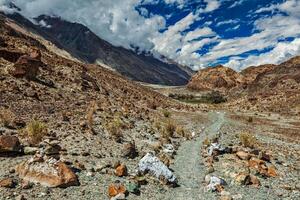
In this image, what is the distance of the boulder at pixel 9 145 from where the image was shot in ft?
58.6

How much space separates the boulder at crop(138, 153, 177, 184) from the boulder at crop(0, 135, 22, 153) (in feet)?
18.8

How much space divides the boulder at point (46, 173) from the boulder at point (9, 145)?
6.95ft

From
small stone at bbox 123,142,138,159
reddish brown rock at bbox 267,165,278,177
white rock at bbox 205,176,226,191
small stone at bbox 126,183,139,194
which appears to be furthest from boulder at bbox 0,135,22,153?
reddish brown rock at bbox 267,165,278,177

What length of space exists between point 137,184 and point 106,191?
1609mm

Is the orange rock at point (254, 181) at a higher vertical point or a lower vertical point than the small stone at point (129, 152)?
lower

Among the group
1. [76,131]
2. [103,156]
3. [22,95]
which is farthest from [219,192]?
[22,95]

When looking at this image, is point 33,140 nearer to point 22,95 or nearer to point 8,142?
point 8,142

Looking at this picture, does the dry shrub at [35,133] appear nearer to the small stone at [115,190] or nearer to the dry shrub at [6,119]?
Answer: the dry shrub at [6,119]

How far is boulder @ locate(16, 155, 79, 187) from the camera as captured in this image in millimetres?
15438

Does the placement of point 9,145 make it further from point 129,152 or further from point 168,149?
point 168,149

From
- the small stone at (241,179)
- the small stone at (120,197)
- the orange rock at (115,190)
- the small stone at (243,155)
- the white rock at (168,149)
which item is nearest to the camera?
the small stone at (120,197)

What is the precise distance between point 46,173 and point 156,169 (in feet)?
17.8

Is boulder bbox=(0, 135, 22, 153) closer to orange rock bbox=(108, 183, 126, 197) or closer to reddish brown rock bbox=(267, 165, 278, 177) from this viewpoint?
orange rock bbox=(108, 183, 126, 197)

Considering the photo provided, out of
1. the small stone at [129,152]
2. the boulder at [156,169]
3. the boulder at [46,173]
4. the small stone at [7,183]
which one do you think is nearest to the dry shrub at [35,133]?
the boulder at [46,173]
